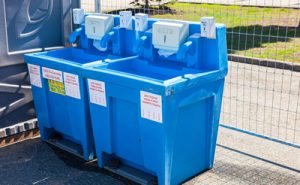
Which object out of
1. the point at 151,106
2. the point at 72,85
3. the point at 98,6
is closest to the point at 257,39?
the point at 98,6

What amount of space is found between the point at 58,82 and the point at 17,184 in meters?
0.97

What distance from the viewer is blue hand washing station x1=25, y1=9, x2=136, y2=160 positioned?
3.99 metres

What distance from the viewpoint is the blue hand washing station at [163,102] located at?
130 inches

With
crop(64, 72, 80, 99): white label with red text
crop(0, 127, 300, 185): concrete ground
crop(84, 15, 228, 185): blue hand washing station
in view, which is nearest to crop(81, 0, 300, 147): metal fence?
A: crop(0, 127, 300, 185): concrete ground

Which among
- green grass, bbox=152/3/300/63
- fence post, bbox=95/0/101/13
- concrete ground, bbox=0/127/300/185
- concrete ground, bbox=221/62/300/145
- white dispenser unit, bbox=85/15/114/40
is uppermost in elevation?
fence post, bbox=95/0/101/13

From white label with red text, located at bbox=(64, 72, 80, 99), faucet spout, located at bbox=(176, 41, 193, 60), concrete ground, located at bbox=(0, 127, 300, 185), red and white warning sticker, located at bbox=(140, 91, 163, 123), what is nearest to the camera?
red and white warning sticker, located at bbox=(140, 91, 163, 123)

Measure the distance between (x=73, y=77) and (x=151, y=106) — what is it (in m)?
0.97

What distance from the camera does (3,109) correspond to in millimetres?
4426

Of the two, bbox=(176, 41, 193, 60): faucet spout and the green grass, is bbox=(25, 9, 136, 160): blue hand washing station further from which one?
the green grass

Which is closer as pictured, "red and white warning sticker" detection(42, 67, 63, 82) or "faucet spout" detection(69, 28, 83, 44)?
"red and white warning sticker" detection(42, 67, 63, 82)

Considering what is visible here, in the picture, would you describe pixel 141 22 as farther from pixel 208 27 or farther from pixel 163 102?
pixel 163 102

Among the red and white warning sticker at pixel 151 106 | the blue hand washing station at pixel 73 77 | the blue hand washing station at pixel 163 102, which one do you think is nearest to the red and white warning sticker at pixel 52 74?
the blue hand washing station at pixel 73 77

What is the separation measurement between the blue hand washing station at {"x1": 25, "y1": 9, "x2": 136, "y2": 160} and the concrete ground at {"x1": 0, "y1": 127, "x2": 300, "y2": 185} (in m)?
0.18

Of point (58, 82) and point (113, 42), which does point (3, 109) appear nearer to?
point (58, 82)
